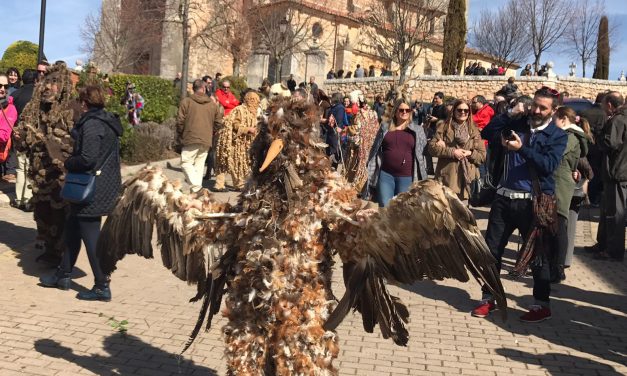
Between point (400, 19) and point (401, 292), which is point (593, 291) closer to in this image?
point (401, 292)

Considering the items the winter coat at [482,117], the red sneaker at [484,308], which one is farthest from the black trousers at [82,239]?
the winter coat at [482,117]

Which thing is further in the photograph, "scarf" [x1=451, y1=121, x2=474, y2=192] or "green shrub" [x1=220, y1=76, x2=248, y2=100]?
"green shrub" [x1=220, y1=76, x2=248, y2=100]

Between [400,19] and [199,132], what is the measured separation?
25.5 meters

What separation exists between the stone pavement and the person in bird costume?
4.86 metres

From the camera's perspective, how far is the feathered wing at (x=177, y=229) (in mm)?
3658

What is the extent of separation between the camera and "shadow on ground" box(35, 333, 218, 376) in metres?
4.72

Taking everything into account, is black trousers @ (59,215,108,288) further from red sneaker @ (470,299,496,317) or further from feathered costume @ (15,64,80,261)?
red sneaker @ (470,299,496,317)

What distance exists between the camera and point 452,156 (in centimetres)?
766

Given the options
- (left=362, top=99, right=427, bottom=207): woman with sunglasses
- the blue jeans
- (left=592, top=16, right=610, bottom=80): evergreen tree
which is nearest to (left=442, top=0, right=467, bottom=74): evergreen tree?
(left=592, top=16, right=610, bottom=80): evergreen tree

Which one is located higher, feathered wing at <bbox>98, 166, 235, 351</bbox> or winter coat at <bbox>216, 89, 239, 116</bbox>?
winter coat at <bbox>216, 89, 239, 116</bbox>

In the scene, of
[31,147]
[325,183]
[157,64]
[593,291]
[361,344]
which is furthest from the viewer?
[157,64]

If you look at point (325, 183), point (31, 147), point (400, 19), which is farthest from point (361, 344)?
point (400, 19)

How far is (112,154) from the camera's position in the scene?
6.38 meters

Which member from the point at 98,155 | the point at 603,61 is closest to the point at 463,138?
the point at 98,155
